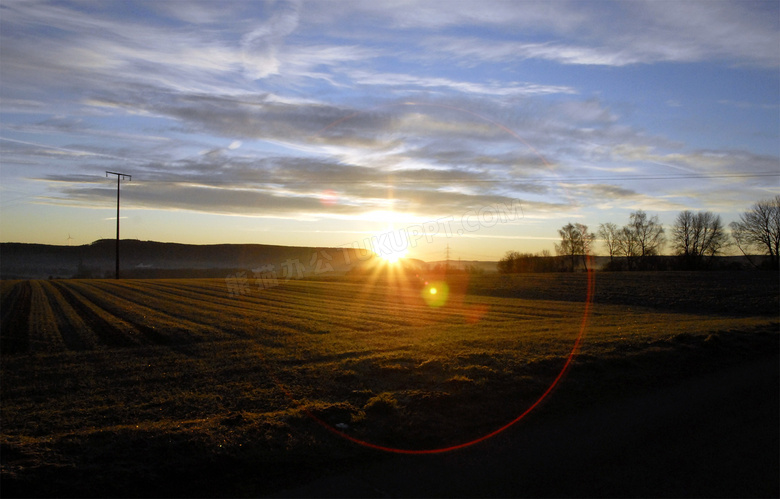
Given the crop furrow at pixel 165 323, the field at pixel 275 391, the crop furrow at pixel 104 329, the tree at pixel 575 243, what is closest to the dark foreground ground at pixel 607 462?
the field at pixel 275 391

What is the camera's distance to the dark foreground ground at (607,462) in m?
5.05

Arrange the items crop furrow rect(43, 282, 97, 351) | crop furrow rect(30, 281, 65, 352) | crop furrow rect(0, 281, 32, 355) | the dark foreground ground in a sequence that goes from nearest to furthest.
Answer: the dark foreground ground → crop furrow rect(0, 281, 32, 355) → crop furrow rect(30, 281, 65, 352) → crop furrow rect(43, 282, 97, 351)

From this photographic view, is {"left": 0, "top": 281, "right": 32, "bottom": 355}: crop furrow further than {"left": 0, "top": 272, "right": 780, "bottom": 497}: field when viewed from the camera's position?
Yes

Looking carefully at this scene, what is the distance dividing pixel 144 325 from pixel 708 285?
144ft

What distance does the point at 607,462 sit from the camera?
18.6ft

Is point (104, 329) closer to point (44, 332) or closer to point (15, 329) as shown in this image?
point (44, 332)

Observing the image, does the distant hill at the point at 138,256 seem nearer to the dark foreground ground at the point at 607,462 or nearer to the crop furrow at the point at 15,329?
the crop furrow at the point at 15,329

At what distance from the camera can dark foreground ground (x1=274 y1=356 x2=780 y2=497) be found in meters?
5.05

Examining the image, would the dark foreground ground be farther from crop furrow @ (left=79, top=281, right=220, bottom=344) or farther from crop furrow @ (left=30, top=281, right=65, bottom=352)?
crop furrow @ (left=30, top=281, right=65, bottom=352)

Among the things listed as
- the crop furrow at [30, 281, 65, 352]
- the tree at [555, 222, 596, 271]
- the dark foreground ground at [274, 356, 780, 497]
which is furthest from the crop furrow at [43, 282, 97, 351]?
the tree at [555, 222, 596, 271]

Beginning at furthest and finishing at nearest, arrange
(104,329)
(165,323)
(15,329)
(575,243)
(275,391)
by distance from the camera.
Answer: (575,243) < (165,323) < (104,329) < (15,329) < (275,391)

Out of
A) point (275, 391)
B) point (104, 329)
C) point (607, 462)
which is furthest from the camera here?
point (104, 329)

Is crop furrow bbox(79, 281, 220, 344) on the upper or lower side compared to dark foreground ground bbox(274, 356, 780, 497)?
lower

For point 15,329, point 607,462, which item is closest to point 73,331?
point 15,329
